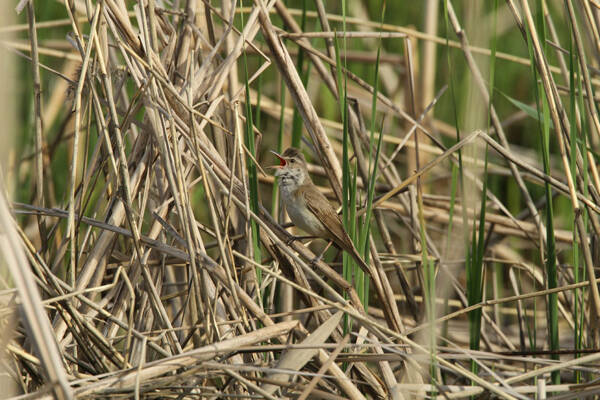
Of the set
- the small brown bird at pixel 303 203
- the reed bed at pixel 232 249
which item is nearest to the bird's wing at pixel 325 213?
the small brown bird at pixel 303 203

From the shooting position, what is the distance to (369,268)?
277cm

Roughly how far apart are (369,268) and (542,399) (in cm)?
84

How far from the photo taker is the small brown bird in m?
3.54

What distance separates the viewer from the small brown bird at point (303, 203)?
354 centimetres

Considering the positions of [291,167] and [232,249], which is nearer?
[232,249]

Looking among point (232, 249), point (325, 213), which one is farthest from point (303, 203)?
point (232, 249)

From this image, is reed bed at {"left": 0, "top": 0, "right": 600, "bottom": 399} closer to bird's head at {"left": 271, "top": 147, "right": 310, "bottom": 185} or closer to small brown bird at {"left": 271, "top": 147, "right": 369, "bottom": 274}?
bird's head at {"left": 271, "top": 147, "right": 310, "bottom": 185}

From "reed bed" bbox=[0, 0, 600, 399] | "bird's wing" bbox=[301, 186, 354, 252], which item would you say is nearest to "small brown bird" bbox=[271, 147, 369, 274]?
"bird's wing" bbox=[301, 186, 354, 252]

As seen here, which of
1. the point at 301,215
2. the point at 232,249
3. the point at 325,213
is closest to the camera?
the point at 232,249

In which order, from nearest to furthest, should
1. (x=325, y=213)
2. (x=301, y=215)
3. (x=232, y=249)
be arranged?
(x=232, y=249) → (x=301, y=215) → (x=325, y=213)

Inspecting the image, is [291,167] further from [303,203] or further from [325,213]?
[325,213]

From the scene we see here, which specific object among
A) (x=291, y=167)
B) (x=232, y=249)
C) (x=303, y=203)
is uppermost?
(x=291, y=167)

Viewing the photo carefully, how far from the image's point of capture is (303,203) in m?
3.66

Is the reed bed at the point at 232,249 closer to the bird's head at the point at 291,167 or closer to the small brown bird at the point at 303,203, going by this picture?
the bird's head at the point at 291,167
